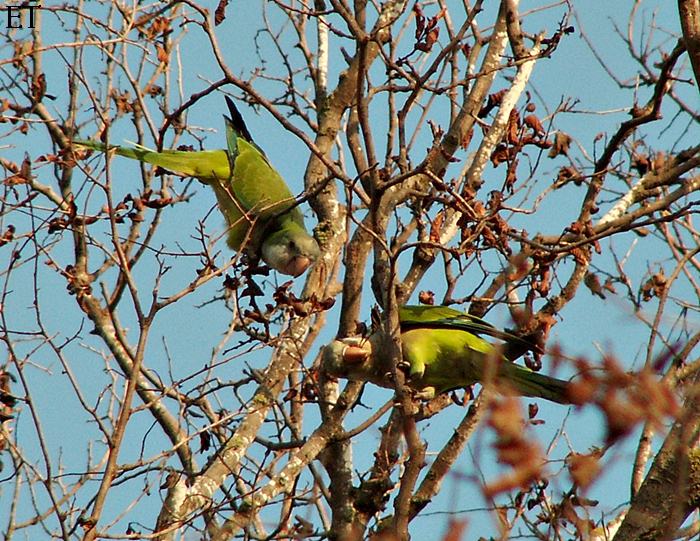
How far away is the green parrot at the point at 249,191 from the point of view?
5.87 m

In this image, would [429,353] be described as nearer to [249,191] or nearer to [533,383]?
[533,383]

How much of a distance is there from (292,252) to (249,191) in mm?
771

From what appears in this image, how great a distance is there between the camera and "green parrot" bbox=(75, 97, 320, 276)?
19.3ft

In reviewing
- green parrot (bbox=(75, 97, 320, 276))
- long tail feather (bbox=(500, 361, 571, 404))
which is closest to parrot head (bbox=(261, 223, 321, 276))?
green parrot (bbox=(75, 97, 320, 276))

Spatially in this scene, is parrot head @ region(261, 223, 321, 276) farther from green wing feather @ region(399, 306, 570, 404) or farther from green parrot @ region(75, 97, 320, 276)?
green wing feather @ region(399, 306, 570, 404)

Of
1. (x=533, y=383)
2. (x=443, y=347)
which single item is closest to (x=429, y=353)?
(x=443, y=347)

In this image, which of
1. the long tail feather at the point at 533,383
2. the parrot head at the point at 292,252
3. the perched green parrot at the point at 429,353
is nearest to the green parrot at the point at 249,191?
the parrot head at the point at 292,252

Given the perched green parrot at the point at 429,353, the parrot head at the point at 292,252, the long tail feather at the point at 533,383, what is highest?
the parrot head at the point at 292,252

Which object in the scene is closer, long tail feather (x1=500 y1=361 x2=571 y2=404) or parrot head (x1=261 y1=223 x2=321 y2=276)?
long tail feather (x1=500 y1=361 x2=571 y2=404)

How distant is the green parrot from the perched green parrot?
44.0 inches

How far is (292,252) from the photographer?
19.2 feet

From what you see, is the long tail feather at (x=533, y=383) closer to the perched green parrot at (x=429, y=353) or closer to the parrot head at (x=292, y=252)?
the perched green parrot at (x=429, y=353)

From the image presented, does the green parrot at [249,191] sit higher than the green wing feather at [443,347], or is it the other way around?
the green parrot at [249,191]

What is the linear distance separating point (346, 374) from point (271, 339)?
469mm
